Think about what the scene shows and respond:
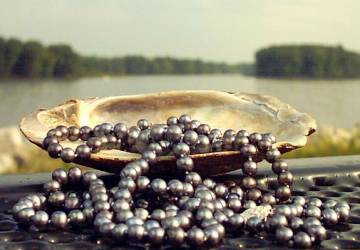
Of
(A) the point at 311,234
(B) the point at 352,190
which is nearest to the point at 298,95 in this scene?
(B) the point at 352,190

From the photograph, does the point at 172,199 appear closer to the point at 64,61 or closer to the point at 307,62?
the point at 64,61

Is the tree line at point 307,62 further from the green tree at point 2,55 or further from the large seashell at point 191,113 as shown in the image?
the large seashell at point 191,113

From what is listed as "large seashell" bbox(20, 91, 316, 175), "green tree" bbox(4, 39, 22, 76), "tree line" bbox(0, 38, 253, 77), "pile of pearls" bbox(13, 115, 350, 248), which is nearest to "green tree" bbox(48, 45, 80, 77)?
"tree line" bbox(0, 38, 253, 77)

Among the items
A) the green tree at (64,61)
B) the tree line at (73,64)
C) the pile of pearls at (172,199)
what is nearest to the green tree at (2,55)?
the tree line at (73,64)

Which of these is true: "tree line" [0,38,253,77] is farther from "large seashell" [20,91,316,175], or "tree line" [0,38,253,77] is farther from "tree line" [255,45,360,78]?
"large seashell" [20,91,316,175]

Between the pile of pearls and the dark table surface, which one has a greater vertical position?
the pile of pearls

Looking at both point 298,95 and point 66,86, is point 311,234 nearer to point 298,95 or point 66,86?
point 66,86
